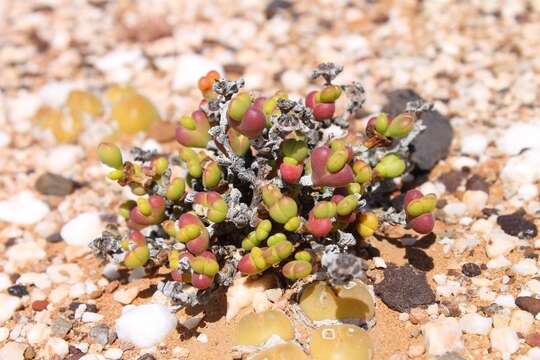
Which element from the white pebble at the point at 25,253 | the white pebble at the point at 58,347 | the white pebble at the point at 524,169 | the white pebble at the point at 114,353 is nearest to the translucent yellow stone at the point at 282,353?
the white pebble at the point at 114,353

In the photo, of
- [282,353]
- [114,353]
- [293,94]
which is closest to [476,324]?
[282,353]

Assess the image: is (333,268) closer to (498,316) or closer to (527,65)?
(498,316)

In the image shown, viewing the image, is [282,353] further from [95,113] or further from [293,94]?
[95,113]

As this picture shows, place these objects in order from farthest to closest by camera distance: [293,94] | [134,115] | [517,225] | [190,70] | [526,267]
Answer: [190,70] < [293,94] < [134,115] < [517,225] < [526,267]

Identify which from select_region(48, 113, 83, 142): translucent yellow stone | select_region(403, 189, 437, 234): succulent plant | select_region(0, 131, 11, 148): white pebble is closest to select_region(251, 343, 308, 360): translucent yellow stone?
select_region(403, 189, 437, 234): succulent plant

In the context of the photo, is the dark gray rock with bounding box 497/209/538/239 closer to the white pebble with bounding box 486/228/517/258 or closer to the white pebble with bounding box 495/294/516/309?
the white pebble with bounding box 486/228/517/258

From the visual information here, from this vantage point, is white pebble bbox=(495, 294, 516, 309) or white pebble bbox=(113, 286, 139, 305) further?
white pebble bbox=(113, 286, 139, 305)
